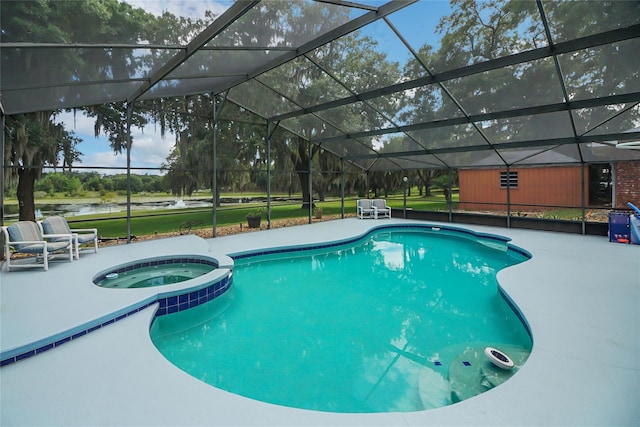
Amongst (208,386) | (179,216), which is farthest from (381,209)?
(208,386)

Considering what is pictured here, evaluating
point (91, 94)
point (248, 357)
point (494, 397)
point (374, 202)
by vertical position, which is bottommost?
point (248, 357)

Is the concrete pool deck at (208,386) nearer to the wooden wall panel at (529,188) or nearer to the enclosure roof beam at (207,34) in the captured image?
the enclosure roof beam at (207,34)

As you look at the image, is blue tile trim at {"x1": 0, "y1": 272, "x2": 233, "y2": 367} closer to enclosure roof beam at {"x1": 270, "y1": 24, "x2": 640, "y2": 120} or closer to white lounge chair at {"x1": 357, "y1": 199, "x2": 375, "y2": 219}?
enclosure roof beam at {"x1": 270, "y1": 24, "x2": 640, "y2": 120}

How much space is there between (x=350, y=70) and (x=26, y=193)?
7988 mm

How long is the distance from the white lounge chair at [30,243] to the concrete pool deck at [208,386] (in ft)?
1.75

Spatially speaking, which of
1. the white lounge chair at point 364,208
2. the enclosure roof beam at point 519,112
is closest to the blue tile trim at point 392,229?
the white lounge chair at point 364,208

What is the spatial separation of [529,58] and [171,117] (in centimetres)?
934

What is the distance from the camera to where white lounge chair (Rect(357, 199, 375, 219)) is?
13.9 metres

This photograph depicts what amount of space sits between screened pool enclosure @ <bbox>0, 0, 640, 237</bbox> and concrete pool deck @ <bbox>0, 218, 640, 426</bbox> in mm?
2174

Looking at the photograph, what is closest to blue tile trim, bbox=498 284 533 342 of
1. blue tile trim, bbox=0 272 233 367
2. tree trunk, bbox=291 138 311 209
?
blue tile trim, bbox=0 272 233 367

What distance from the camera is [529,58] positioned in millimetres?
5316

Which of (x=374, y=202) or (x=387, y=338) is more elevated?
(x=374, y=202)

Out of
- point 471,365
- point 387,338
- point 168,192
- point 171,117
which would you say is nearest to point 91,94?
point 171,117

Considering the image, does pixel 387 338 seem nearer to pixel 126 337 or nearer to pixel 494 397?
pixel 494 397
